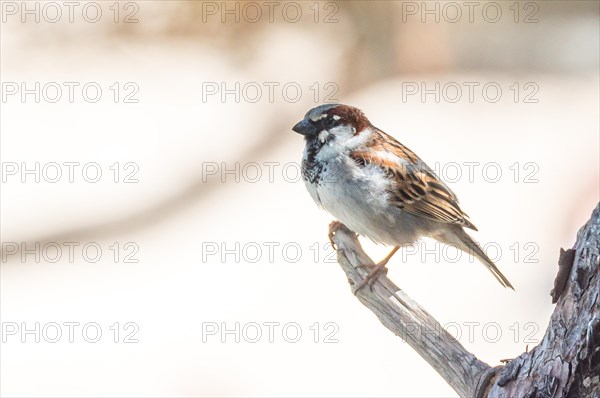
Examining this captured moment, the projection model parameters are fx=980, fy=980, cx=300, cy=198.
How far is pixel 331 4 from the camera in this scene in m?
5.19

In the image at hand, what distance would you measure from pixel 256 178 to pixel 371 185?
1.79 metres

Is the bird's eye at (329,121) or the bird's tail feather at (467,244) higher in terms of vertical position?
the bird's eye at (329,121)

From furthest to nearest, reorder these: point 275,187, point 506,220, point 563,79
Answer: point 563,79, point 275,187, point 506,220

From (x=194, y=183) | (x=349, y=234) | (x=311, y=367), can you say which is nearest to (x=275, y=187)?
(x=194, y=183)

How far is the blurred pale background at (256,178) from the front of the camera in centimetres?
346

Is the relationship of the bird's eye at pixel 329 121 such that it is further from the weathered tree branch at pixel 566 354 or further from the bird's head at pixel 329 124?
the weathered tree branch at pixel 566 354

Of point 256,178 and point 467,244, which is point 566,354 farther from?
point 256,178

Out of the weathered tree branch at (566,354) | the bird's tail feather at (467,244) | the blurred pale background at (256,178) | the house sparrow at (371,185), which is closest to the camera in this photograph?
the weathered tree branch at (566,354)

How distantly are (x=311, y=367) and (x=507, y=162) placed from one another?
1.64 m

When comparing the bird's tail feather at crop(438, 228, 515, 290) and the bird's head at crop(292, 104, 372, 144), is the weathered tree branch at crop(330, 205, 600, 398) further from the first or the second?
Answer: the bird's head at crop(292, 104, 372, 144)

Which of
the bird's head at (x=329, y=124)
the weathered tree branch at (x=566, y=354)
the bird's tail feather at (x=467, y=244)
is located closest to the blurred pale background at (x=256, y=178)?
the bird's tail feather at (x=467, y=244)

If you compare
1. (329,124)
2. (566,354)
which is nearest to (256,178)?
(329,124)

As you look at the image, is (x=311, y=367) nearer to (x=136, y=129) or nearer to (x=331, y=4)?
(x=136, y=129)

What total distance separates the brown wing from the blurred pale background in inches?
31.0
